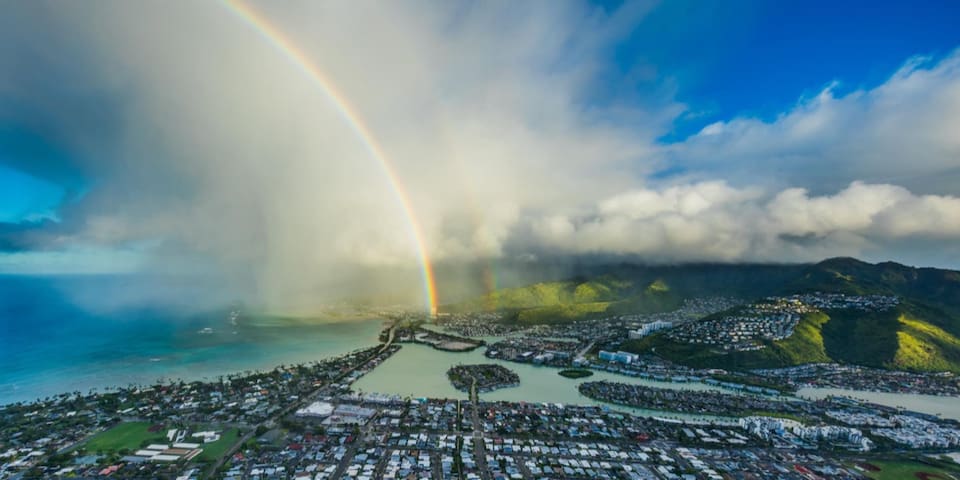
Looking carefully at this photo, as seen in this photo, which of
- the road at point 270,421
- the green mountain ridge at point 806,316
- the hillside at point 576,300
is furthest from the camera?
the hillside at point 576,300

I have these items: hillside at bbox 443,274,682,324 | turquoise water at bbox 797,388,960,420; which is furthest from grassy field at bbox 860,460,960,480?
hillside at bbox 443,274,682,324

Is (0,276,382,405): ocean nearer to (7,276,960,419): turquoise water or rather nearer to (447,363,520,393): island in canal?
(7,276,960,419): turquoise water

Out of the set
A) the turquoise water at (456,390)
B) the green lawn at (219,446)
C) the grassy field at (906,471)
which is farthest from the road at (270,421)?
the grassy field at (906,471)

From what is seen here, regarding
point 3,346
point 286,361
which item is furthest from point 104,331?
point 286,361

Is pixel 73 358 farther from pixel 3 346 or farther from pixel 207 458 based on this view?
pixel 207 458

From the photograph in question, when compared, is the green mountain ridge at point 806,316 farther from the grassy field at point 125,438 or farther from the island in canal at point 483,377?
the grassy field at point 125,438

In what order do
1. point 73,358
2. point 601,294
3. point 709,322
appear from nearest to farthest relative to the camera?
point 73,358 < point 709,322 < point 601,294

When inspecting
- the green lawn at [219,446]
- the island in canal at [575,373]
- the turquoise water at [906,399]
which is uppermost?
the green lawn at [219,446]
